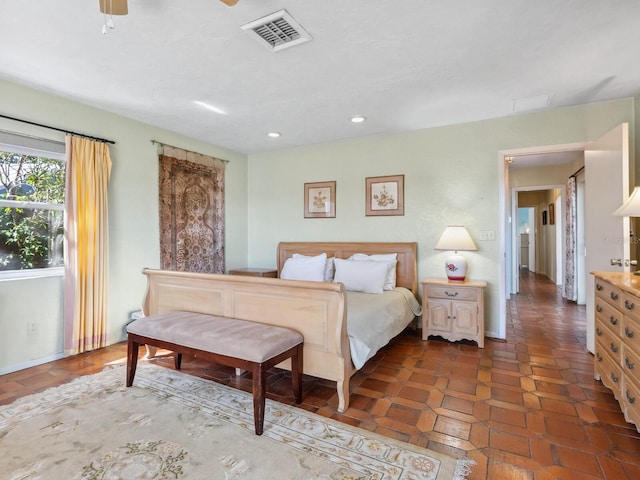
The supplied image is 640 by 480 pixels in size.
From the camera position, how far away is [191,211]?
169 inches

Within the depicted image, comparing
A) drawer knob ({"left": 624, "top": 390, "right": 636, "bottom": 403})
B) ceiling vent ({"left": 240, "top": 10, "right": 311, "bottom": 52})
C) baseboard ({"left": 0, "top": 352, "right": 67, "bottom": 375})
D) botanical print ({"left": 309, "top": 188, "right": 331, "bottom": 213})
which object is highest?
ceiling vent ({"left": 240, "top": 10, "right": 311, "bottom": 52})

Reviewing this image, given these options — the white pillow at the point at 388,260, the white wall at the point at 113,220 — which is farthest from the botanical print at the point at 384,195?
the white wall at the point at 113,220

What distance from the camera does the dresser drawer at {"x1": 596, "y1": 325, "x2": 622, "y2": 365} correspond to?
2045 millimetres

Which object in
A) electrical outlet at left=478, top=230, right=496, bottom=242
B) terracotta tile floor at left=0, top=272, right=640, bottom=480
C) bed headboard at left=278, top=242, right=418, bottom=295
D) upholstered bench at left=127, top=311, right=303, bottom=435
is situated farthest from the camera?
bed headboard at left=278, top=242, right=418, bottom=295

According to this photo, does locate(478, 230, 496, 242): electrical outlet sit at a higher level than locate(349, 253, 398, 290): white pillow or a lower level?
higher

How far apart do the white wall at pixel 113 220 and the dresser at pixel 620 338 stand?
13.9ft

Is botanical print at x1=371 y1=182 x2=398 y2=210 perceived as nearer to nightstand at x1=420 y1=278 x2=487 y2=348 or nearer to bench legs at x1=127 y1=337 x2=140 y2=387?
nightstand at x1=420 y1=278 x2=487 y2=348

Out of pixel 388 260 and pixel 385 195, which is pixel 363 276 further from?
pixel 385 195

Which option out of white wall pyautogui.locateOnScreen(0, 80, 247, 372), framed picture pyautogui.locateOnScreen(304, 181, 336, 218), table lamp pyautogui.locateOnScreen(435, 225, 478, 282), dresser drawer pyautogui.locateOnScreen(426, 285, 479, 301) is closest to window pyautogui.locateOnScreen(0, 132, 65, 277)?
white wall pyautogui.locateOnScreen(0, 80, 247, 372)

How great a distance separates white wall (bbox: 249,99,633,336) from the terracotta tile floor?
2.68 ft

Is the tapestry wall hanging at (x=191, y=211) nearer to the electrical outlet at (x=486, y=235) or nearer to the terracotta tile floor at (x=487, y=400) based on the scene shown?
the terracotta tile floor at (x=487, y=400)

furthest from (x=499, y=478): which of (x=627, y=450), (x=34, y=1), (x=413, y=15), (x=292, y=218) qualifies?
(x=292, y=218)

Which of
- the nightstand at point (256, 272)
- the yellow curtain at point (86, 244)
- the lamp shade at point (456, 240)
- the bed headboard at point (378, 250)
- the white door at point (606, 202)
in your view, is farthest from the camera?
the nightstand at point (256, 272)

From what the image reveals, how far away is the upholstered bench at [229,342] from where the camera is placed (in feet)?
6.23
